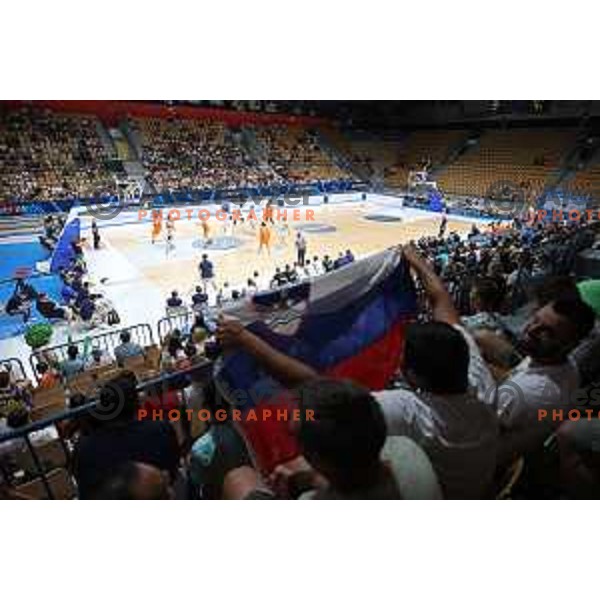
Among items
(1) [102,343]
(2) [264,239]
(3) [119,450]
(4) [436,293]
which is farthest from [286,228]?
(3) [119,450]

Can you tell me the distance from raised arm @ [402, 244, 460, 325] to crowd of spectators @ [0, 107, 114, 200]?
58.9 ft

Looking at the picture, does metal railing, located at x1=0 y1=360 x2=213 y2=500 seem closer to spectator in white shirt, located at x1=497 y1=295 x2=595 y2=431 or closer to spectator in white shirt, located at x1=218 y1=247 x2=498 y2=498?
spectator in white shirt, located at x1=218 y1=247 x2=498 y2=498

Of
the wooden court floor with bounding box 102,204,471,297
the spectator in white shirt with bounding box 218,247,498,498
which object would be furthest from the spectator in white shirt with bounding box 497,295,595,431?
the wooden court floor with bounding box 102,204,471,297

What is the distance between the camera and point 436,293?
9.21 feet

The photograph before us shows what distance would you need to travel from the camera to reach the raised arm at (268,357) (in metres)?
2.26

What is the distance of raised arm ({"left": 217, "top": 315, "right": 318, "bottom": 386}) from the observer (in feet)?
7.40

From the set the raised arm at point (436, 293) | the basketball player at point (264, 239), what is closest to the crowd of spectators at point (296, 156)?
the basketball player at point (264, 239)

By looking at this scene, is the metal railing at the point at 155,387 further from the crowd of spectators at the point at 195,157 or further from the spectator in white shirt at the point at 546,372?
the crowd of spectators at the point at 195,157

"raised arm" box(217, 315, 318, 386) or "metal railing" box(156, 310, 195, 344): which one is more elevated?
"raised arm" box(217, 315, 318, 386)

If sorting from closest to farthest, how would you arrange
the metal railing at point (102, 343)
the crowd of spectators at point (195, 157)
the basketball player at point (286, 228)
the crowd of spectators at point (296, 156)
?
1. the metal railing at point (102, 343)
2. the basketball player at point (286, 228)
3. the crowd of spectators at point (195, 157)
4. the crowd of spectators at point (296, 156)

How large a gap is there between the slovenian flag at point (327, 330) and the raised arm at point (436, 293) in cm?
15

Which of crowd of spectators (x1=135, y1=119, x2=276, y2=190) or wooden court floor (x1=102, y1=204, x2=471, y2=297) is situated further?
crowd of spectators (x1=135, y1=119, x2=276, y2=190)
